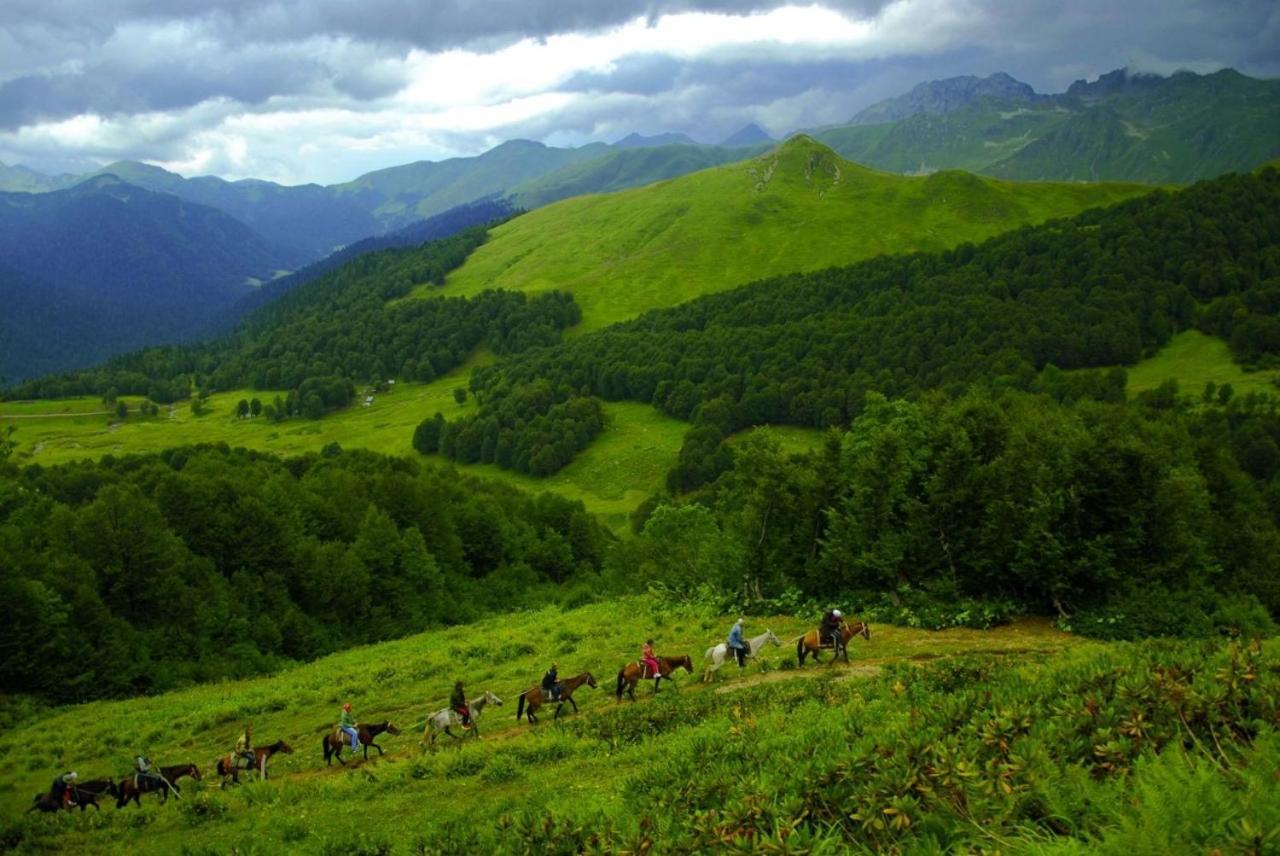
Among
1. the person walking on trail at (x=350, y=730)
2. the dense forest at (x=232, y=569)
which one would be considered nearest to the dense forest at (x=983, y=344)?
the dense forest at (x=232, y=569)

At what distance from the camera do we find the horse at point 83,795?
22906mm

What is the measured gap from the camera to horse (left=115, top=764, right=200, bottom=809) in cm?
2353

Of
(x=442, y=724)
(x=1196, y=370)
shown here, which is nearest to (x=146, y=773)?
(x=442, y=724)

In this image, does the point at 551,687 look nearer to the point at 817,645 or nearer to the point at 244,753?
the point at 817,645

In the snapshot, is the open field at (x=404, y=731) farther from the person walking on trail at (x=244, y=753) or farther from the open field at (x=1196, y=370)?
the open field at (x=1196, y=370)

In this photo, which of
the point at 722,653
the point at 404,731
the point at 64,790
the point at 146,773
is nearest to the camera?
the point at 64,790

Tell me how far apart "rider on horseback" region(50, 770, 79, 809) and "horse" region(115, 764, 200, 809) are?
47.8 inches

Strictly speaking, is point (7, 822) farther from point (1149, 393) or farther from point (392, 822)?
point (1149, 393)

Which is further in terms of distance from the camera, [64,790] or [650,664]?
[650,664]

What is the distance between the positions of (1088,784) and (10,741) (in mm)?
45392

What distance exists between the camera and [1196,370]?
162m

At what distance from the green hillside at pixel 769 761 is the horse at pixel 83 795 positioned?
0.76 meters

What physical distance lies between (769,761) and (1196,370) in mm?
189981

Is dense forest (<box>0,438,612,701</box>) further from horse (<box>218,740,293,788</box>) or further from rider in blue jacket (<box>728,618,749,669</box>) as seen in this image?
rider in blue jacket (<box>728,618,749,669</box>)
